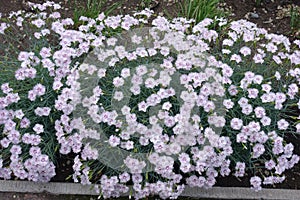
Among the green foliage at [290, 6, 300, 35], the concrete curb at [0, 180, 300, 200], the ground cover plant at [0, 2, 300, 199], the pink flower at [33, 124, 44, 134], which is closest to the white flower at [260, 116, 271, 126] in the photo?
the ground cover plant at [0, 2, 300, 199]

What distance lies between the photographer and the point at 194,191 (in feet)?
9.96

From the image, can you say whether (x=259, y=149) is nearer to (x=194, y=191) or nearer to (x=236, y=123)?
(x=236, y=123)

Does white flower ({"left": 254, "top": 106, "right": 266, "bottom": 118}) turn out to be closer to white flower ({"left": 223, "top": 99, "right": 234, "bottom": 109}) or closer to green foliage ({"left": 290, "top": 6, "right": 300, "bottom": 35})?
white flower ({"left": 223, "top": 99, "right": 234, "bottom": 109})

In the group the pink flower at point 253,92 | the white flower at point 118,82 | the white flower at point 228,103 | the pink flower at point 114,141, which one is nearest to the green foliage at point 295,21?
the pink flower at point 253,92

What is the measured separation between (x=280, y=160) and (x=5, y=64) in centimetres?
196

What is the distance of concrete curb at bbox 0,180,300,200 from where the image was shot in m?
3.01

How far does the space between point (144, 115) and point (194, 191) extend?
2.08 ft

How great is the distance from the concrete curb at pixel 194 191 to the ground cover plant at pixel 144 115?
3.5 inches

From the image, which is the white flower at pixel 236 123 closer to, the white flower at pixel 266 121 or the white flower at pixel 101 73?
the white flower at pixel 266 121

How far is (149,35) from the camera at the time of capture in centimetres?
312

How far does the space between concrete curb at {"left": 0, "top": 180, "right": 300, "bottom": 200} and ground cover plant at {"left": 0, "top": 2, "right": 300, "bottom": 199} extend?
89 millimetres

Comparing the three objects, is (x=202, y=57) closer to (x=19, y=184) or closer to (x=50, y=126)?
(x=50, y=126)

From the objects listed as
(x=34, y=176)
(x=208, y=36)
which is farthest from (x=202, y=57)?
(x=34, y=176)

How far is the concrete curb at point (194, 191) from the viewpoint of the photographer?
3.01 metres
